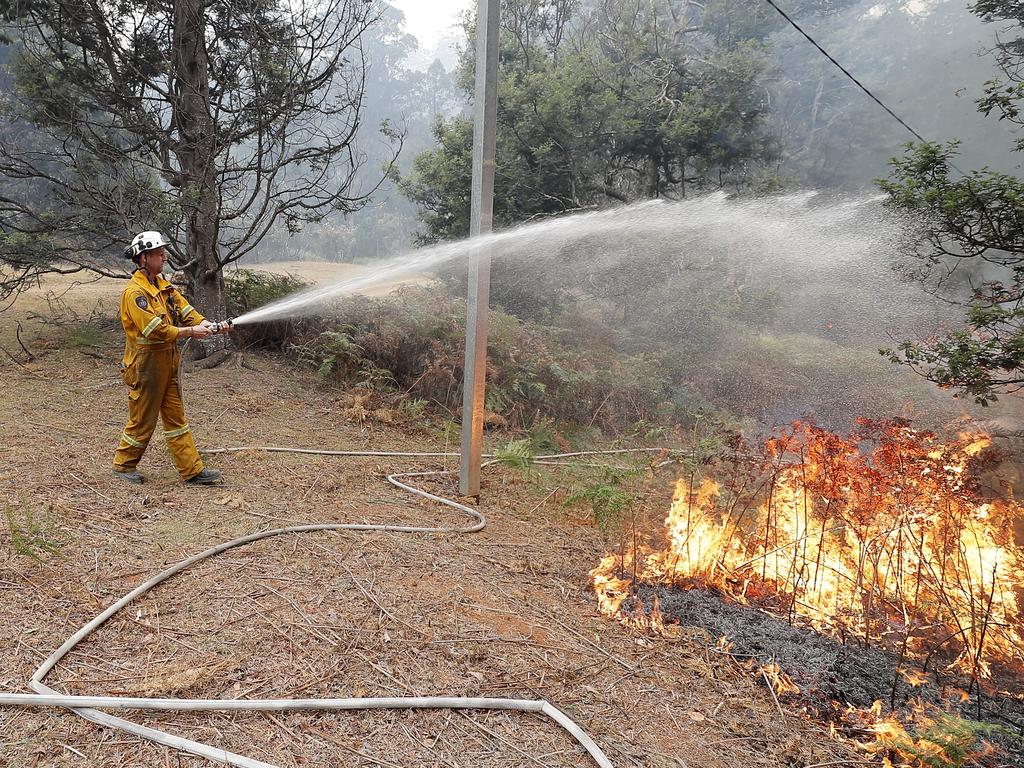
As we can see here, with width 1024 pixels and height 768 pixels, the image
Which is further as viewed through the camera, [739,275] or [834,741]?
[739,275]

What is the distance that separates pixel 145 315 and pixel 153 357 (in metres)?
0.34

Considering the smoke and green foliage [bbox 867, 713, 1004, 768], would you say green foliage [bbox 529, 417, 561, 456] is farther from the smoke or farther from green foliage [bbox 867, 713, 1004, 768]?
green foliage [bbox 867, 713, 1004, 768]

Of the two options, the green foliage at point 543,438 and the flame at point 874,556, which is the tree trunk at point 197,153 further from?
the flame at point 874,556

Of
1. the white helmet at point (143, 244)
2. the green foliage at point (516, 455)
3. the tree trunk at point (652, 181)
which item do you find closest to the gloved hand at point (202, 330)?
the white helmet at point (143, 244)

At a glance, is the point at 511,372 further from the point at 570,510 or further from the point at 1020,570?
the point at 1020,570

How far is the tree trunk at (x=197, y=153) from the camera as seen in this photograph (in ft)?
27.7

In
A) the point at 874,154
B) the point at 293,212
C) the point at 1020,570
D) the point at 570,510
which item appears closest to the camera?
the point at 1020,570

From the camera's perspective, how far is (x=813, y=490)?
15.0ft

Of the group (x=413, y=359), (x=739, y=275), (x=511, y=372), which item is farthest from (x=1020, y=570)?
(x=739, y=275)

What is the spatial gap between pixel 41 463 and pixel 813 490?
19.4 ft

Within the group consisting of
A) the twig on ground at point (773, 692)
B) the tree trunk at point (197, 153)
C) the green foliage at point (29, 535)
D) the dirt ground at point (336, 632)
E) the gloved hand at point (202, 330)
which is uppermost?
the tree trunk at point (197, 153)

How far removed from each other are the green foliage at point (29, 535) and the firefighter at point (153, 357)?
982mm

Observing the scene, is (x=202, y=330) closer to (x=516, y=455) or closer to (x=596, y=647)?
(x=516, y=455)

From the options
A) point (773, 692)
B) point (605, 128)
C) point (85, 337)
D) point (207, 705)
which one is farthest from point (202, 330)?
point (605, 128)
